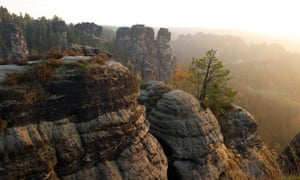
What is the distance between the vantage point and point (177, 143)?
2044 cm

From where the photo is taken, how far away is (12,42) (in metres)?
75.8

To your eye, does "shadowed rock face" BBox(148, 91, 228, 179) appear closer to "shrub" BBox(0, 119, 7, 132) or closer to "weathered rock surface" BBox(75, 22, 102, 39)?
"shrub" BBox(0, 119, 7, 132)

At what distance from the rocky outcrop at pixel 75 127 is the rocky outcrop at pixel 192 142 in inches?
134

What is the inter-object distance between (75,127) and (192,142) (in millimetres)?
10487

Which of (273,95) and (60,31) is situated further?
(273,95)

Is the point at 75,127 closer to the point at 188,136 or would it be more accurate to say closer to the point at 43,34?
the point at 188,136

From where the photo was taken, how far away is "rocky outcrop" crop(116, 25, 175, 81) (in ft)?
332

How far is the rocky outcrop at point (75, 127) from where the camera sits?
11.6m

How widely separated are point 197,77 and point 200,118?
9832mm

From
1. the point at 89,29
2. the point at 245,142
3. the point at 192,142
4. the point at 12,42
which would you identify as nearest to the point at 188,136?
the point at 192,142

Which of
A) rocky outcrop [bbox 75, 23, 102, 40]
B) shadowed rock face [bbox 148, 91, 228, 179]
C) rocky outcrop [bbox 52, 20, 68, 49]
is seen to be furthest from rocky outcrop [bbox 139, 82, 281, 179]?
rocky outcrop [bbox 75, 23, 102, 40]

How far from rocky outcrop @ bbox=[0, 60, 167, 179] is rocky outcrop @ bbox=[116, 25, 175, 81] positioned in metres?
81.6

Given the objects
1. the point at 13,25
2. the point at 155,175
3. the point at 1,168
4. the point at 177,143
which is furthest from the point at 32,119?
the point at 13,25

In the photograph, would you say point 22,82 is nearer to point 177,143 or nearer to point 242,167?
point 177,143
